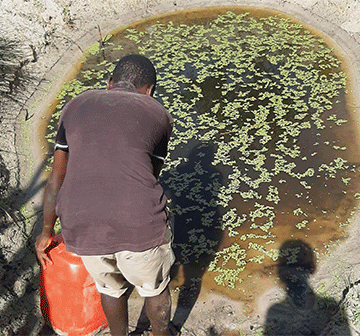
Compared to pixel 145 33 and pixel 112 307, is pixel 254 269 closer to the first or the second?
pixel 112 307

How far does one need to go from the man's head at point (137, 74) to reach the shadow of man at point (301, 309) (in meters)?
1.49

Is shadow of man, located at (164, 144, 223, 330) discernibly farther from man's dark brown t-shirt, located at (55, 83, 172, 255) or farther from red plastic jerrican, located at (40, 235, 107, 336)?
man's dark brown t-shirt, located at (55, 83, 172, 255)

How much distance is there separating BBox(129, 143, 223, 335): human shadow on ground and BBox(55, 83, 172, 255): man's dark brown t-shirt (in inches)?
38.0

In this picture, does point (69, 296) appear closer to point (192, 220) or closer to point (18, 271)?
point (18, 271)

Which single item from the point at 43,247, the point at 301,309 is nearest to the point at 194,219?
the point at 301,309

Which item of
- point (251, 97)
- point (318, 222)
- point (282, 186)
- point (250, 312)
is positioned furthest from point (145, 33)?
point (250, 312)

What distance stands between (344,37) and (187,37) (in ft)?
6.67

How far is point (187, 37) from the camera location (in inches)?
220

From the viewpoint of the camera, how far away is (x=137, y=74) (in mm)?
1728

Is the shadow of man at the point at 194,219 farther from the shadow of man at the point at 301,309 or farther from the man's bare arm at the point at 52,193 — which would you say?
the man's bare arm at the point at 52,193

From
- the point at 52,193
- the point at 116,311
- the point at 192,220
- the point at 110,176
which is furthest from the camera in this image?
the point at 192,220

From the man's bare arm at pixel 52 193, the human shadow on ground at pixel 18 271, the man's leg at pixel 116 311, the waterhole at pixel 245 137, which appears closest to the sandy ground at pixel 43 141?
the human shadow on ground at pixel 18 271

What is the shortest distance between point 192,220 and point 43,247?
4.66 ft

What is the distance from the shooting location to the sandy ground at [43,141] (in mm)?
2322
